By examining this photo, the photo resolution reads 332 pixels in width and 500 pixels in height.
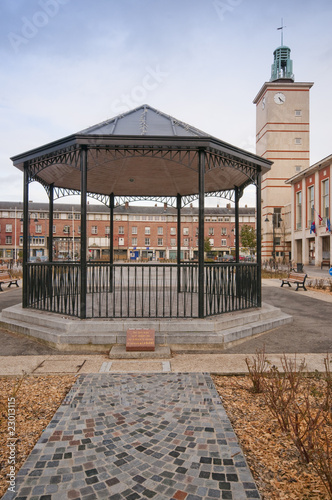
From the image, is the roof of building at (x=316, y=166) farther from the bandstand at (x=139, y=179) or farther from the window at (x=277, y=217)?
the bandstand at (x=139, y=179)

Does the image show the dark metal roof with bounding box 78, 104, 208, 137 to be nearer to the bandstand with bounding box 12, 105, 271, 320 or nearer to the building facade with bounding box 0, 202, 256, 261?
the bandstand with bounding box 12, 105, 271, 320

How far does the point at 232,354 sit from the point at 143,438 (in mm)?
2946

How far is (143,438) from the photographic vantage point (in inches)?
111

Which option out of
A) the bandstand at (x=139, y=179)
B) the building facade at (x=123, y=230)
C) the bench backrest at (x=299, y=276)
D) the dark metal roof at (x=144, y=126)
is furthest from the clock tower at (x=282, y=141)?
the dark metal roof at (x=144, y=126)

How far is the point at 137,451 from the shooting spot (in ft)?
8.59

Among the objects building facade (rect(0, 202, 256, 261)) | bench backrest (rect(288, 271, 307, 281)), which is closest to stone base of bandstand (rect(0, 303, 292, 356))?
bench backrest (rect(288, 271, 307, 281))

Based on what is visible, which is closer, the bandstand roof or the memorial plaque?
the memorial plaque

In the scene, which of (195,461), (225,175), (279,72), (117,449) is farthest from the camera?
A: (279,72)

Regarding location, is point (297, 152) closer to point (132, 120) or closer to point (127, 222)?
point (127, 222)

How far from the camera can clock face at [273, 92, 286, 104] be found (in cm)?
4559

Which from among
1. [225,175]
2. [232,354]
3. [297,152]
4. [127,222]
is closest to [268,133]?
[297,152]

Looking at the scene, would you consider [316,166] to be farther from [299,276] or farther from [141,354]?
[141,354]

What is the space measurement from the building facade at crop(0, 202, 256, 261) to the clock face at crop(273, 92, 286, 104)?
23.7m

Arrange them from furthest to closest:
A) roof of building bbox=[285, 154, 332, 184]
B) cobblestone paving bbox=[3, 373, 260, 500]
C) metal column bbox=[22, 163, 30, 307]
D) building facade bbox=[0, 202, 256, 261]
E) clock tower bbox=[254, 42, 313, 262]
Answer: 1. building facade bbox=[0, 202, 256, 261]
2. clock tower bbox=[254, 42, 313, 262]
3. roof of building bbox=[285, 154, 332, 184]
4. metal column bbox=[22, 163, 30, 307]
5. cobblestone paving bbox=[3, 373, 260, 500]
